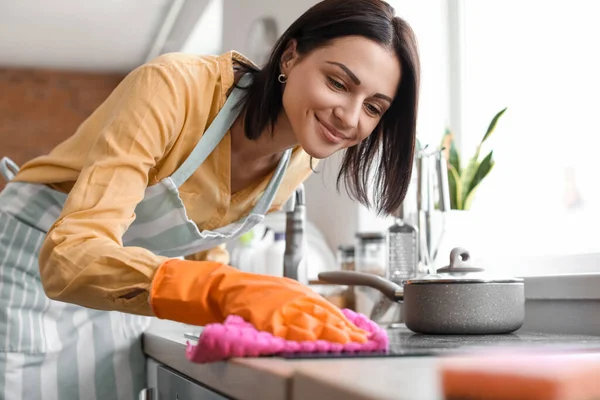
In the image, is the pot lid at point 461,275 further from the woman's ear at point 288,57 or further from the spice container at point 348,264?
the spice container at point 348,264

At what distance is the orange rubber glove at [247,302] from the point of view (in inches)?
25.7

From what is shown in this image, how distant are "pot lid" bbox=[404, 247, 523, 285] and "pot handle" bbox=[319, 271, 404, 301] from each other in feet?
0.68

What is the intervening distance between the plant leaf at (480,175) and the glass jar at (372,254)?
0.63ft

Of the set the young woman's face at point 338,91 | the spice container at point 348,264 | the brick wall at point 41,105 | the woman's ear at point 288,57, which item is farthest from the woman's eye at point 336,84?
the brick wall at point 41,105

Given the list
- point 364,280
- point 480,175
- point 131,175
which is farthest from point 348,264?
point 131,175

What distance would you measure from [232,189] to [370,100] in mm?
329

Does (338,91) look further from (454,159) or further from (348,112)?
(454,159)

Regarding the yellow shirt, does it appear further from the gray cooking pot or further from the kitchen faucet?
the gray cooking pot

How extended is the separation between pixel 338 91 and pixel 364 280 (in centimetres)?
37

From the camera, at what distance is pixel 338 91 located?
106 centimetres

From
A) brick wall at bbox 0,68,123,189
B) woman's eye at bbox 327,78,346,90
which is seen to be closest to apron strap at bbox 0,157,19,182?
woman's eye at bbox 327,78,346,90

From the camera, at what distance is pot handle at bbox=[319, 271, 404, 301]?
1256 millimetres

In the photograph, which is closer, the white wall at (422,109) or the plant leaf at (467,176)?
the plant leaf at (467,176)

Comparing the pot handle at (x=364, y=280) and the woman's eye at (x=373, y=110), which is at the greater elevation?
the woman's eye at (x=373, y=110)
